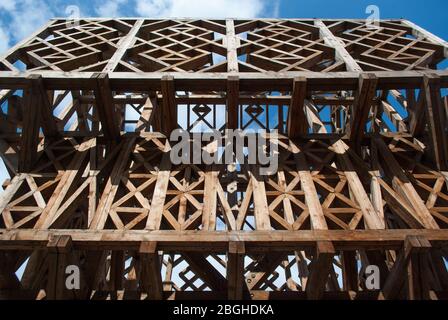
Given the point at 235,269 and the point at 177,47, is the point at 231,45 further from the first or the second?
the point at 235,269

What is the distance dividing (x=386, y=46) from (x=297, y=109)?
321 centimetres

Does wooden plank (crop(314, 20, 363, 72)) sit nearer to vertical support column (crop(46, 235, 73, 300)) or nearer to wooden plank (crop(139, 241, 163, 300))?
wooden plank (crop(139, 241, 163, 300))

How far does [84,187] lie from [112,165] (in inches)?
33.9

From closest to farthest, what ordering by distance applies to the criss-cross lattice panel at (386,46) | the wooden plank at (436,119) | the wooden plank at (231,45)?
the wooden plank at (436,119) → the wooden plank at (231,45) → the criss-cross lattice panel at (386,46)

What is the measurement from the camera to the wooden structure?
5.14 m

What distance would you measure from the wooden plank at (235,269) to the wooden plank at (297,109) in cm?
322

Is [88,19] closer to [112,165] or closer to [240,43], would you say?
[240,43]

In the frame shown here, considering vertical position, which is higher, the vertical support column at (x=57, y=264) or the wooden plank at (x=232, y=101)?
the wooden plank at (x=232, y=101)

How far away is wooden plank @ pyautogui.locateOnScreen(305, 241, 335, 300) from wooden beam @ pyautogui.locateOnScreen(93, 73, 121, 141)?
430 cm

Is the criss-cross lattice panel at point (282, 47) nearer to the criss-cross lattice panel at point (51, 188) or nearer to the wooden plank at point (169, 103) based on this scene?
the wooden plank at point (169, 103)

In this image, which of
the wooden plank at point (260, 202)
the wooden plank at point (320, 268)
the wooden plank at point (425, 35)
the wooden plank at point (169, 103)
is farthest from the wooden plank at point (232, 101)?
the wooden plank at point (425, 35)

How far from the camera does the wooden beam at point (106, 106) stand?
23.2 ft

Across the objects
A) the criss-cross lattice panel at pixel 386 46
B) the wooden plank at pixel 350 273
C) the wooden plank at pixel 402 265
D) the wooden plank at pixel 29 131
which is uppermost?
the criss-cross lattice panel at pixel 386 46
